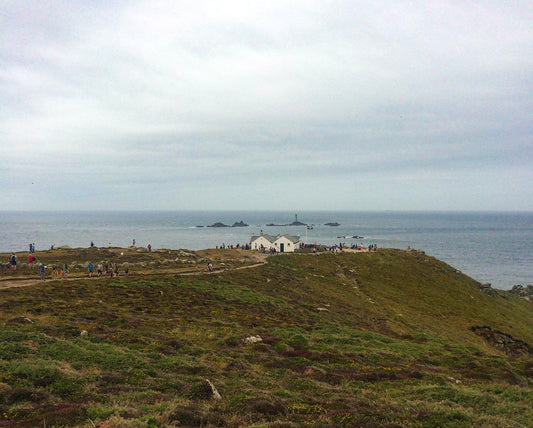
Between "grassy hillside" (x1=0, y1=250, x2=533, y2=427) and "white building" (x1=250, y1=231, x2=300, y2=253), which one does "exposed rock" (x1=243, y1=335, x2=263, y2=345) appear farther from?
"white building" (x1=250, y1=231, x2=300, y2=253)

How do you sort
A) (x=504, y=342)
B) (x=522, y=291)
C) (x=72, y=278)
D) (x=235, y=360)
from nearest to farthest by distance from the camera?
(x=235, y=360), (x=72, y=278), (x=504, y=342), (x=522, y=291)

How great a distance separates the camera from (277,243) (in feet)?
279

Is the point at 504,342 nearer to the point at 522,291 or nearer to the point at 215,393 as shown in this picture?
the point at 215,393

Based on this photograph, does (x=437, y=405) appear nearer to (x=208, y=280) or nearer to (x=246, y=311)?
(x=246, y=311)

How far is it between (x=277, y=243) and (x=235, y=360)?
65.8 metres

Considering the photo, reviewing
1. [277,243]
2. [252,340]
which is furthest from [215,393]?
[277,243]

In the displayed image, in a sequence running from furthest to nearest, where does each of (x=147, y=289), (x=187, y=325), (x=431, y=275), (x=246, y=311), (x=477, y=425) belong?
(x=431, y=275), (x=147, y=289), (x=246, y=311), (x=187, y=325), (x=477, y=425)

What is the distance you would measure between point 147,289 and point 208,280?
917 centimetres

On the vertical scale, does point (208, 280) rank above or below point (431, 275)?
above

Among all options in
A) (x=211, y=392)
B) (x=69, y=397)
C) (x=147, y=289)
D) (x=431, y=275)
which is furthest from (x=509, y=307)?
(x=69, y=397)

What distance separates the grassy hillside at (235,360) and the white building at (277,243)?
37.5m

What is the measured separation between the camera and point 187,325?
85.3 feet

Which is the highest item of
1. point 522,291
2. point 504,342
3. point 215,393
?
point 215,393

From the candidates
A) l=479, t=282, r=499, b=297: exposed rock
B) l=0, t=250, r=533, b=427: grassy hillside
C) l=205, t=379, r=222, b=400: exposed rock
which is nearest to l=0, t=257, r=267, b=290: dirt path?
l=0, t=250, r=533, b=427: grassy hillside
